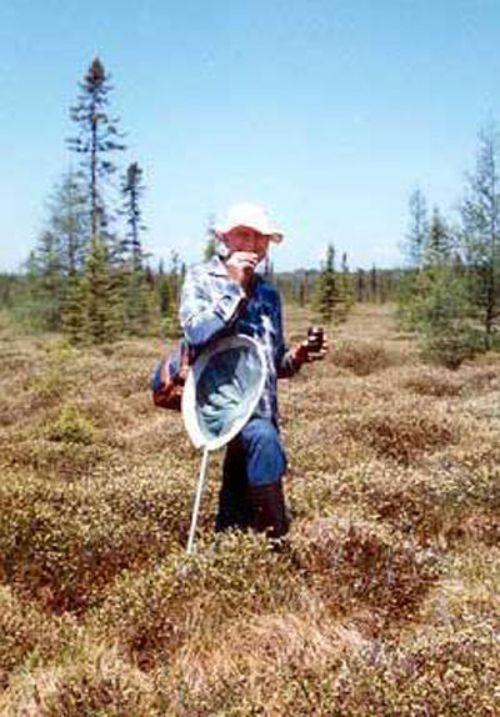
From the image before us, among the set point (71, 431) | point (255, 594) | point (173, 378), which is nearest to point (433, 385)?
point (71, 431)

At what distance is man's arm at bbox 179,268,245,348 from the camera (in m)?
5.53

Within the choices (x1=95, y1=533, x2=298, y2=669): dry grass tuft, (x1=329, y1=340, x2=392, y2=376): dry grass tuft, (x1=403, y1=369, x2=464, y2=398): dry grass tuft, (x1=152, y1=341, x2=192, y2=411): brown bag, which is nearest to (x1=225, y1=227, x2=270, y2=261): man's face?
(x1=152, y1=341, x2=192, y2=411): brown bag

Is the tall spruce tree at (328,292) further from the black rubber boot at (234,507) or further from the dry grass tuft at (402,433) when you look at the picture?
the black rubber boot at (234,507)

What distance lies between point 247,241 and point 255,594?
6.57 feet

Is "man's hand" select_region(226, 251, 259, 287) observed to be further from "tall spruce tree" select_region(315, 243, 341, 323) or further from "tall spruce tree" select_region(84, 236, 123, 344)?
"tall spruce tree" select_region(315, 243, 341, 323)

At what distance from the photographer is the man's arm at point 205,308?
18.1ft

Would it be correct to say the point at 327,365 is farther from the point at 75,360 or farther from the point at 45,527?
the point at 45,527

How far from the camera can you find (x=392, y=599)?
17.8 feet

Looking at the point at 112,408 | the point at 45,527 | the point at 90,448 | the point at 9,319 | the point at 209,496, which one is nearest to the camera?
the point at 45,527

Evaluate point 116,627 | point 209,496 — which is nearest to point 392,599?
point 116,627

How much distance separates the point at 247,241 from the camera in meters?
5.71

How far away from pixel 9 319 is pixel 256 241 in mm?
46970

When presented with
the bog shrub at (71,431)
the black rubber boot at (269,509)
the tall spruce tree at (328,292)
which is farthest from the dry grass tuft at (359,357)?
the tall spruce tree at (328,292)

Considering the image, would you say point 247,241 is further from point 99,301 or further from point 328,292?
point 328,292
